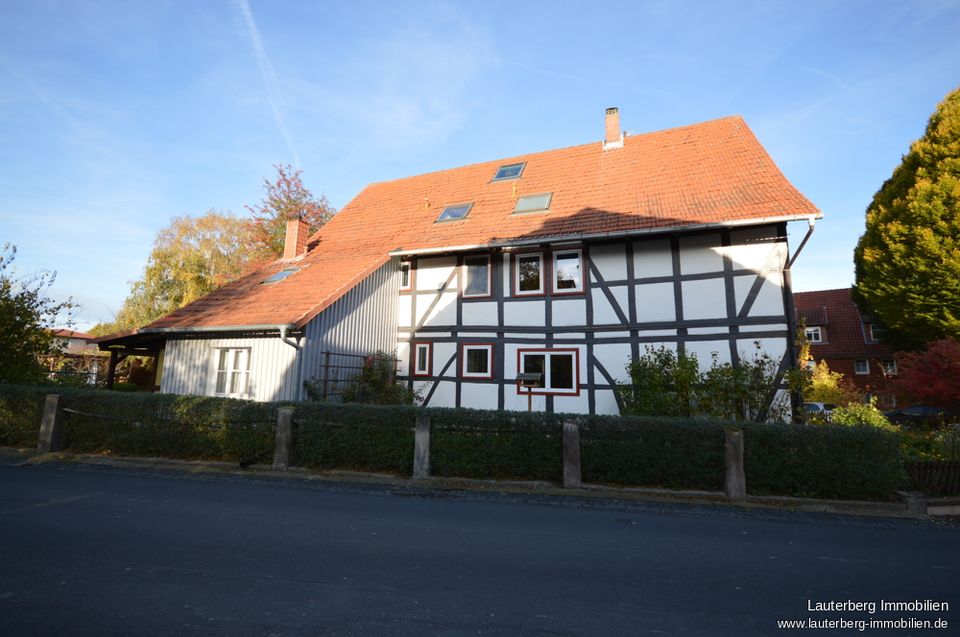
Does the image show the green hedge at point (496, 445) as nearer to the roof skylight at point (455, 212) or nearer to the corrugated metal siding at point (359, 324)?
the corrugated metal siding at point (359, 324)

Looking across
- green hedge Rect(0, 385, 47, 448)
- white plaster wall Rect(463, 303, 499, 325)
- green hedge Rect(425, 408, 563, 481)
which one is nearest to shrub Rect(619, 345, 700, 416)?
green hedge Rect(425, 408, 563, 481)

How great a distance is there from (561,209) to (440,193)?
18.5 ft

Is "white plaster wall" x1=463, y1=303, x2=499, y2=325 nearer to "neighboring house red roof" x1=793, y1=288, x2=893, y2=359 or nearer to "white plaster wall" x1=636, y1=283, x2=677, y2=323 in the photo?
"white plaster wall" x1=636, y1=283, x2=677, y2=323

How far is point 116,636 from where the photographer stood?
286 cm

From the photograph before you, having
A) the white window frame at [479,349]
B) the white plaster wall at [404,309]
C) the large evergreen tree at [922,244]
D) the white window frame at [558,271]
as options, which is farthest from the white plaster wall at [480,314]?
the large evergreen tree at [922,244]

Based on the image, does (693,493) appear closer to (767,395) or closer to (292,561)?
(767,395)

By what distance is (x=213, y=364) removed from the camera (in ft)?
41.5

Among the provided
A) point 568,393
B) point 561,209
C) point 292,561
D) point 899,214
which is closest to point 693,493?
point 568,393

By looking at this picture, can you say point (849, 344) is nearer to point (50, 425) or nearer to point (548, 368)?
point (548, 368)

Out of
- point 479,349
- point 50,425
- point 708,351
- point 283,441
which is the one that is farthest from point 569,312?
point 50,425

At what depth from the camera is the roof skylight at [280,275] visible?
1457cm

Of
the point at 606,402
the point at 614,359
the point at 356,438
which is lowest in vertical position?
the point at 356,438

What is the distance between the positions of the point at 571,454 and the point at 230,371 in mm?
9402

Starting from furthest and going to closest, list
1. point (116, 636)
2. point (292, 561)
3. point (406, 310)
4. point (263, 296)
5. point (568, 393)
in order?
point (406, 310)
point (263, 296)
point (568, 393)
point (292, 561)
point (116, 636)
